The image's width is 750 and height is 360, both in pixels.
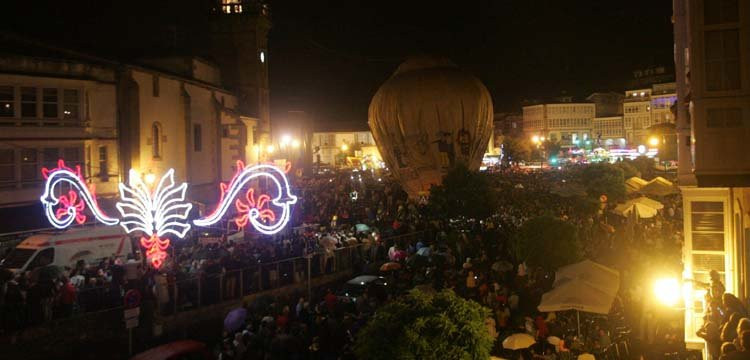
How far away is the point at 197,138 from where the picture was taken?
131ft

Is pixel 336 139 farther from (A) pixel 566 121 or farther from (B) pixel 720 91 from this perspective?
(B) pixel 720 91

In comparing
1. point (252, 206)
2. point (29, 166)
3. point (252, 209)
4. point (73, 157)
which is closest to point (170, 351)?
point (252, 209)

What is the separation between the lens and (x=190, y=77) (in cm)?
3925

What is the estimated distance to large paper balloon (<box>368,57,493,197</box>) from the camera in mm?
37781

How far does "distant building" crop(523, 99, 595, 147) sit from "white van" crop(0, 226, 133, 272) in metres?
99.7

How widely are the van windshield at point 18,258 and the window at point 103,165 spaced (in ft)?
29.3

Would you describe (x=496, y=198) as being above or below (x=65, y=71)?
below

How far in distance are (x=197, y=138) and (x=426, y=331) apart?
32661 mm

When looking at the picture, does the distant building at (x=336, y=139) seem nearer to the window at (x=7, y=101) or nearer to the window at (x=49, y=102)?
the window at (x=49, y=102)

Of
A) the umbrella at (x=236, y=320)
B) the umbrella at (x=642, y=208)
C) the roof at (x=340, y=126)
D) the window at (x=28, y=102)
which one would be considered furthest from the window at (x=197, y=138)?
the roof at (x=340, y=126)

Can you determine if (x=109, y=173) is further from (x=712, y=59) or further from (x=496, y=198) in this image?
(x=712, y=59)

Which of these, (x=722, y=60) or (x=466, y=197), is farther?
(x=466, y=197)

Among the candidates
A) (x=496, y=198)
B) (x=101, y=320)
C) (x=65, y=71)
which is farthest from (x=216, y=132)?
(x=101, y=320)

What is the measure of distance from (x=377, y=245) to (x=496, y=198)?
8.41 meters
